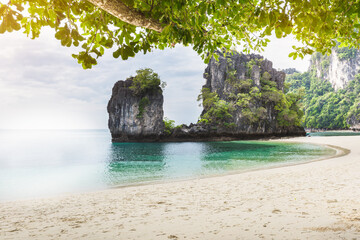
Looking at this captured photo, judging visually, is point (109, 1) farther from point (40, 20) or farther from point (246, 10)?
point (246, 10)

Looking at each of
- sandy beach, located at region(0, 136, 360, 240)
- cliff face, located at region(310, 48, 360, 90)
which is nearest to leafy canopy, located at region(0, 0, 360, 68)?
sandy beach, located at region(0, 136, 360, 240)

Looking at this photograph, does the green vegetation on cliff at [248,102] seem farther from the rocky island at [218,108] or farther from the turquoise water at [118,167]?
the turquoise water at [118,167]

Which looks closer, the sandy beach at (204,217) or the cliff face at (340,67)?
the sandy beach at (204,217)

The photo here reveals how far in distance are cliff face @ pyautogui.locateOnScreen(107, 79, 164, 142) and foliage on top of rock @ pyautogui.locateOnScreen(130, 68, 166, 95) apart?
0.71 m

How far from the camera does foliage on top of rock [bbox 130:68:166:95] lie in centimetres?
3600

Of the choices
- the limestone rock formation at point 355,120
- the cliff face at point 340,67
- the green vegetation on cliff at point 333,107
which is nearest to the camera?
the limestone rock formation at point 355,120

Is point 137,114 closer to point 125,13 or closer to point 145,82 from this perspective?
point 145,82

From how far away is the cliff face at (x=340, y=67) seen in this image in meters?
80.0

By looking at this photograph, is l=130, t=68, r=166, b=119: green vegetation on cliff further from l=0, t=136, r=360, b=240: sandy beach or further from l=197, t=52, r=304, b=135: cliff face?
l=0, t=136, r=360, b=240: sandy beach

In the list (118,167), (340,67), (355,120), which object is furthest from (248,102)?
(340,67)

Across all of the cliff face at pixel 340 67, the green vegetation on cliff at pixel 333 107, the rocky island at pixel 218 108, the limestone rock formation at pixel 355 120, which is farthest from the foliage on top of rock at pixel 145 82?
the cliff face at pixel 340 67

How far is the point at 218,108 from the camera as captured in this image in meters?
36.8

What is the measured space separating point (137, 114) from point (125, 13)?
35.2 meters

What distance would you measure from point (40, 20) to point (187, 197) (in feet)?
14.1
